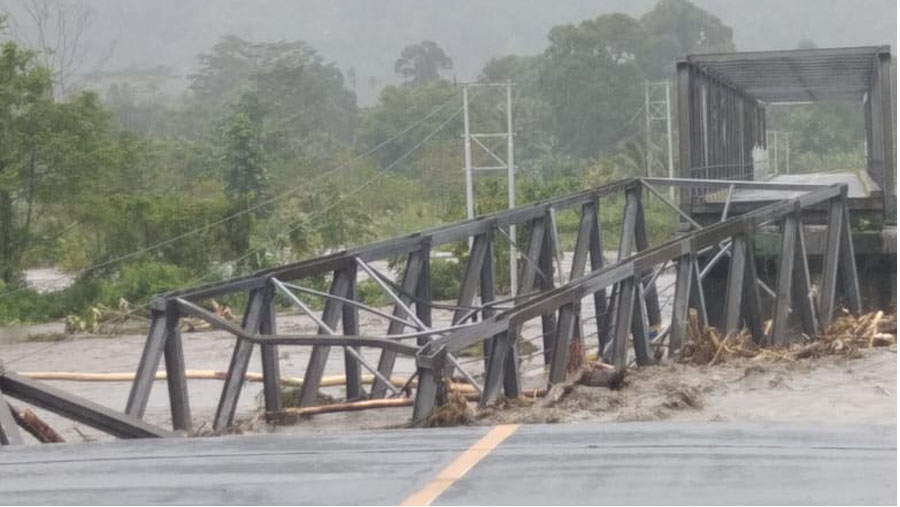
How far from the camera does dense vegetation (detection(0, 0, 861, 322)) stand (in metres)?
38.0

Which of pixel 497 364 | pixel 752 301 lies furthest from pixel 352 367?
pixel 752 301

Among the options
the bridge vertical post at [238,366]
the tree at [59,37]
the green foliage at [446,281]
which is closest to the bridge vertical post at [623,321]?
the bridge vertical post at [238,366]

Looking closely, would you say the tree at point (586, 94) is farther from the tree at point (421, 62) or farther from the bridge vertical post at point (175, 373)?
the bridge vertical post at point (175, 373)

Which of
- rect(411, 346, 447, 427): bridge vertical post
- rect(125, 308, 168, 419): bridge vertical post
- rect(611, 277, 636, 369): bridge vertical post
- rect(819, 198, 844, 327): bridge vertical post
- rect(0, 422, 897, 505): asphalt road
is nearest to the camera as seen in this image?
rect(0, 422, 897, 505): asphalt road

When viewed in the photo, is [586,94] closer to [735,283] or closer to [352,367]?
[735,283]

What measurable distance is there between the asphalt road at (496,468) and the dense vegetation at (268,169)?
96.2 feet

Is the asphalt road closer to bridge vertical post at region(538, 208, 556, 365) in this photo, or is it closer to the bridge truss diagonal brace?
the bridge truss diagonal brace

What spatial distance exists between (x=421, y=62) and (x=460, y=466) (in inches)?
5965

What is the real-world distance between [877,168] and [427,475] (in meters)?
18.0

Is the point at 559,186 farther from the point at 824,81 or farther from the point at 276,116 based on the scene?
the point at 276,116

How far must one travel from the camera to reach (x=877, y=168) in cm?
2348

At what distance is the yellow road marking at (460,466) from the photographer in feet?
21.1

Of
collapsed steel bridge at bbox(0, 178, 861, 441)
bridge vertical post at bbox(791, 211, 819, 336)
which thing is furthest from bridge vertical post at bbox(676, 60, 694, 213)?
bridge vertical post at bbox(791, 211, 819, 336)

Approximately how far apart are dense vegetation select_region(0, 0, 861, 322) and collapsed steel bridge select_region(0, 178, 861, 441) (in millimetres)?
22667
